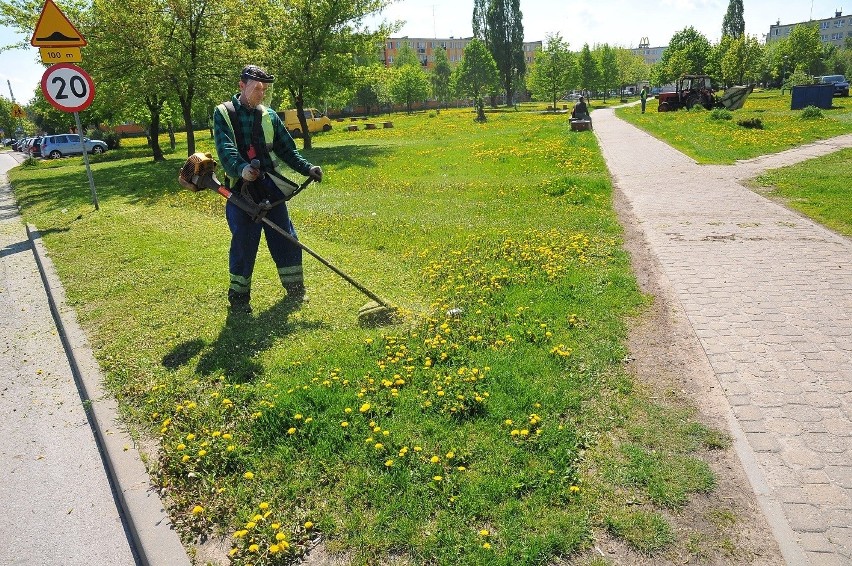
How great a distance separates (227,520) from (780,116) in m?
33.0

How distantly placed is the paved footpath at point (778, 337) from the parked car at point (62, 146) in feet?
117

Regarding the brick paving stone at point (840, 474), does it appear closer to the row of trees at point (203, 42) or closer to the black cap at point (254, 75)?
the black cap at point (254, 75)

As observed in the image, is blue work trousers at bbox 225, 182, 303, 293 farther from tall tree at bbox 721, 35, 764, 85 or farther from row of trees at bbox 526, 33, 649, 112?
tall tree at bbox 721, 35, 764, 85

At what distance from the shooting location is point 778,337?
5082mm

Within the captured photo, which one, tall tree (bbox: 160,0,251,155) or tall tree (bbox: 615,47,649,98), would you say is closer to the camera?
tall tree (bbox: 160,0,251,155)

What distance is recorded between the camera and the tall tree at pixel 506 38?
3174 inches

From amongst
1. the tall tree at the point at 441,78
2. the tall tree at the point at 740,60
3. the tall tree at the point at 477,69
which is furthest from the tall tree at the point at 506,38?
the tall tree at the point at 740,60

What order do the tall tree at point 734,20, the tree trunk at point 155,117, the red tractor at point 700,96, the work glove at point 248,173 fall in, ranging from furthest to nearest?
the tall tree at point 734,20 < the red tractor at point 700,96 < the tree trunk at point 155,117 < the work glove at point 248,173

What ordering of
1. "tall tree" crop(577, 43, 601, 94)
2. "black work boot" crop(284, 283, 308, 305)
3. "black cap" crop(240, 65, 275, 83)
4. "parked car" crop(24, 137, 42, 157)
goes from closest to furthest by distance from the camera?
1. "black cap" crop(240, 65, 275, 83)
2. "black work boot" crop(284, 283, 308, 305)
3. "parked car" crop(24, 137, 42, 157)
4. "tall tree" crop(577, 43, 601, 94)

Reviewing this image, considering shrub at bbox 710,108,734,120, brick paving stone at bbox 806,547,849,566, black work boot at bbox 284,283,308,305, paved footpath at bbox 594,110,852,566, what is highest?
shrub at bbox 710,108,734,120

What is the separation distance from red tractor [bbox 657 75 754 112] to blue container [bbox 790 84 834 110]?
2648 mm

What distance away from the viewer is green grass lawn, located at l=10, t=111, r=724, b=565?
3.11 metres

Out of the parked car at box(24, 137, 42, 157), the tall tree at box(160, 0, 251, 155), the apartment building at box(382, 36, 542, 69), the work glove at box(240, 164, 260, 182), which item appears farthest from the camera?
the apartment building at box(382, 36, 542, 69)

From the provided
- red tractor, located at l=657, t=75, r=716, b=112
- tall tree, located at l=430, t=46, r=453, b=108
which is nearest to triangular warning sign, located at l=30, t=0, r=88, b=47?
red tractor, located at l=657, t=75, r=716, b=112
